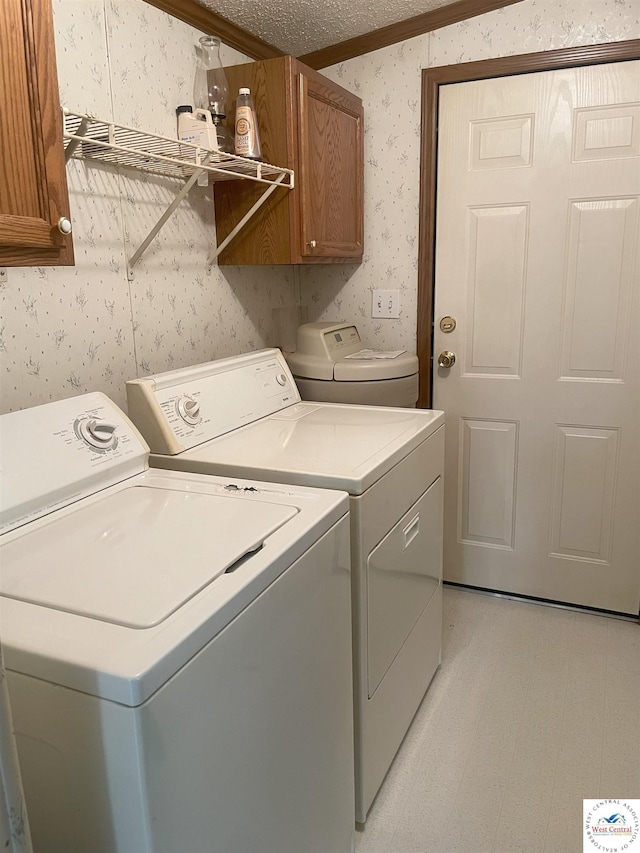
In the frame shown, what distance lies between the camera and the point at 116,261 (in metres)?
1.82

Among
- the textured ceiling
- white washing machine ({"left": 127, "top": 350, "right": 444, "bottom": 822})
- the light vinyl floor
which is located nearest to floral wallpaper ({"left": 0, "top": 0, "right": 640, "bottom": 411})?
the textured ceiling

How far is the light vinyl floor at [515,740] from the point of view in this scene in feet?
5.42

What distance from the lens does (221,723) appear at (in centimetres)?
96

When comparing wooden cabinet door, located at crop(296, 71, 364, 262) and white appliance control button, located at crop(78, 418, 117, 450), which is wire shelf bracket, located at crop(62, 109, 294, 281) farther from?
white appliance control button, located at crop(78, 418, 117, 450)

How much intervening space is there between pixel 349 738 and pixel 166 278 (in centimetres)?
138

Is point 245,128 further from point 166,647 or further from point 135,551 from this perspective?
point 166,647

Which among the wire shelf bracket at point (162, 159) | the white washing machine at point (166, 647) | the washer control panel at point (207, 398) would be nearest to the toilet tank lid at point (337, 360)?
the washer control panel at point (207, 398)

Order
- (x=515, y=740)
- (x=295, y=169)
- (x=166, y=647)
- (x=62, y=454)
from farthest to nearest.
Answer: (x=295, y=169) < (x=515, y=740) < (x=62, y=454) < (x=166, y=647)

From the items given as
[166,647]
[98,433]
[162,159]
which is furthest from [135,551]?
[162,159]

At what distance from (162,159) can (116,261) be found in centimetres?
34

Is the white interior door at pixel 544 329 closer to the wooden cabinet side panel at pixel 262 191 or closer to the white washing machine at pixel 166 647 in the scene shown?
the wooden cabinet side panel at pixel 262 191

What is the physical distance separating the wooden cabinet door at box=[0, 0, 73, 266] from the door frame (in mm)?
1679

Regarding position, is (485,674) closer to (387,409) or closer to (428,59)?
(387,409)

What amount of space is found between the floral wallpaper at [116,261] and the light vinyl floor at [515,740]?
1358 millimetres
